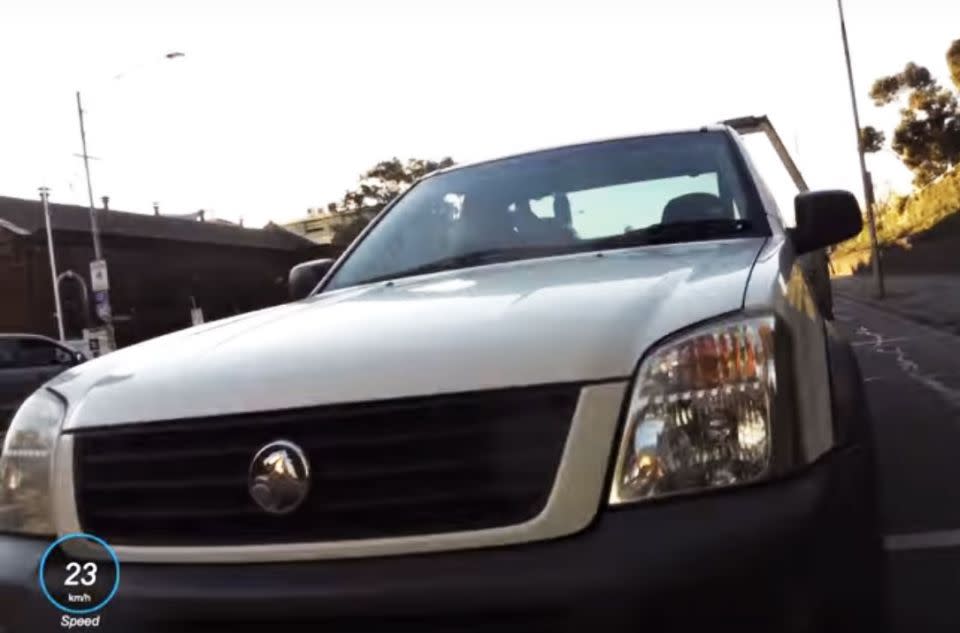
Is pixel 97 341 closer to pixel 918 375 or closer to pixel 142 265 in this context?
pixel 142 265

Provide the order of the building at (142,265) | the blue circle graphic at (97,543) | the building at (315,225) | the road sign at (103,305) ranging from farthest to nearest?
the building at (315,225), the building at (142,265), the road sign at (103,305), the blue circle graphic at (97,543)

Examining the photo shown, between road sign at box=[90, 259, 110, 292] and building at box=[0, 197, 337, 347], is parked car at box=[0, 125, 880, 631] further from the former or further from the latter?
road sign at box=[90, 259, 110, 292]

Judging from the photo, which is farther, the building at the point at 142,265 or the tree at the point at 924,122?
the tree at the point at 924,122

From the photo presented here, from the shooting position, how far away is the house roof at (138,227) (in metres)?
36.4

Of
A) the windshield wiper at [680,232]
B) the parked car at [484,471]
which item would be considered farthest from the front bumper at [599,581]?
the windshield wiper at [680,232]

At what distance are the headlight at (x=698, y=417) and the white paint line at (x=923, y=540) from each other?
2.52 m

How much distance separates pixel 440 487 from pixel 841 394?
109 centimetres

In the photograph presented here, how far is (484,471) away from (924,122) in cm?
4579

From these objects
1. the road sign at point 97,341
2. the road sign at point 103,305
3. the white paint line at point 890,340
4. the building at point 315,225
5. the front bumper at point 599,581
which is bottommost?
the white paint line at point 890,340

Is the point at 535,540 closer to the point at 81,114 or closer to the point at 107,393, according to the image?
the point at 107,393

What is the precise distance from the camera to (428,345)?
77.3 inches

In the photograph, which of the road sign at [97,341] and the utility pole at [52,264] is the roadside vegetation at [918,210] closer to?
the road sign at [97,341]

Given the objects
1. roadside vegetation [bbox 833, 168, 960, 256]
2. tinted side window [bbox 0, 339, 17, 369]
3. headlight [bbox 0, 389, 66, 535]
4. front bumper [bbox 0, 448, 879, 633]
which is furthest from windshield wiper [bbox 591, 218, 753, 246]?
roadside vegetation [bbox 833, 168, 960, 256]

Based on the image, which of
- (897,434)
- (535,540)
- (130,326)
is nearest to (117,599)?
(535,540)
